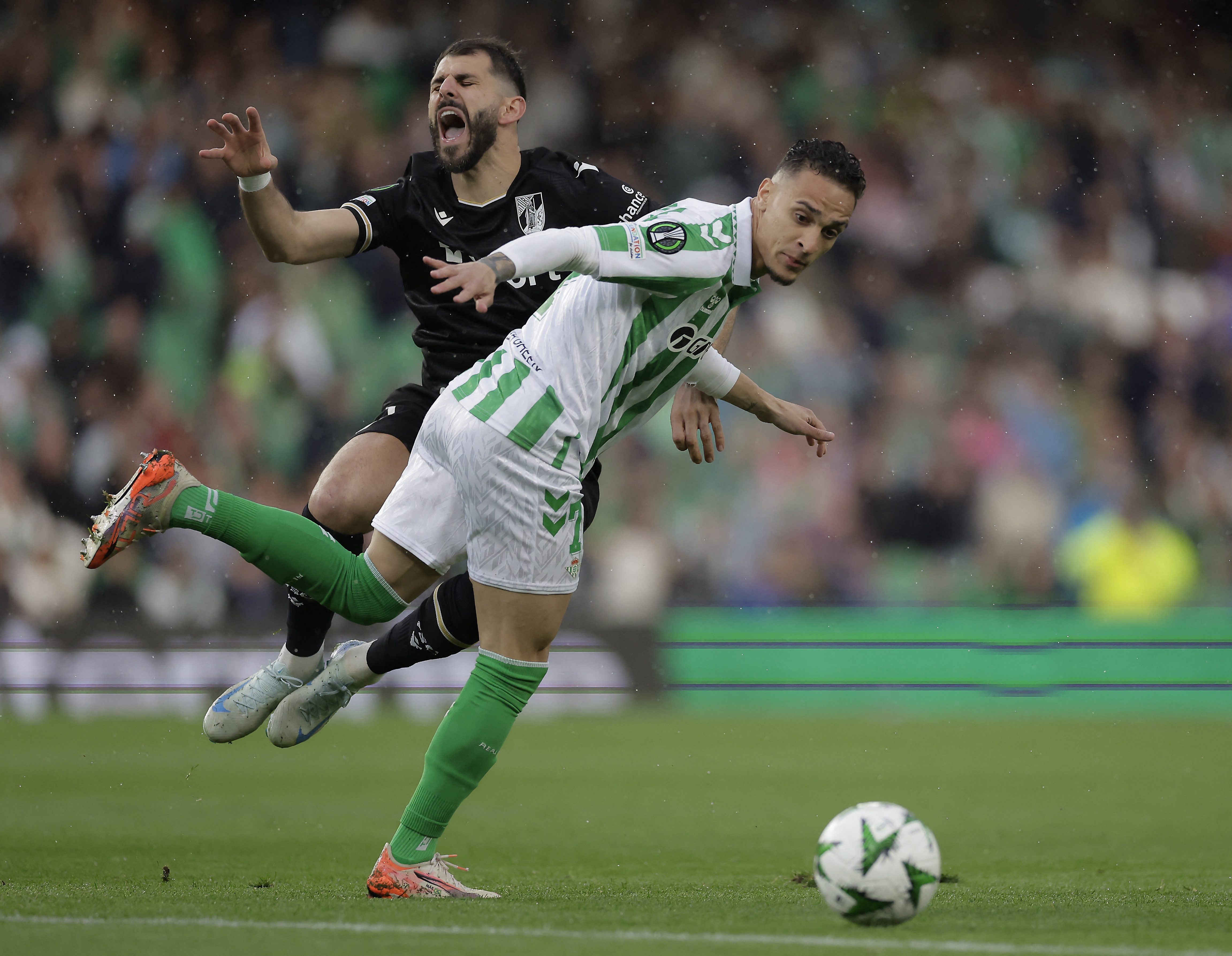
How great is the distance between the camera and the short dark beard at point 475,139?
4.93 m

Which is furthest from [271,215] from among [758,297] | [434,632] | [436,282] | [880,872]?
[758,297]

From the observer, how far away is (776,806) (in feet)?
22.0

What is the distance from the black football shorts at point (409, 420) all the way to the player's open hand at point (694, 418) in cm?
30

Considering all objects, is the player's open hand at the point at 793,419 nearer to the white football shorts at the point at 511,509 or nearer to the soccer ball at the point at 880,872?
the white football shorts at the point at 511,509

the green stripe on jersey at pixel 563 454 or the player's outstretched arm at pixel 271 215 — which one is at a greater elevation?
the player's outstretched arm at pixel 271 215

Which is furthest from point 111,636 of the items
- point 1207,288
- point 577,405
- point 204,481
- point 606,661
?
point 1207,288

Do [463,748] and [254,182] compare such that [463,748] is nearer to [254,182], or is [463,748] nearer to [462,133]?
[254,182]

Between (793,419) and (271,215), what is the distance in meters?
1.69

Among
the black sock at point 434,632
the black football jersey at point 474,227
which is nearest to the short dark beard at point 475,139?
the black football jersey at point 474,227

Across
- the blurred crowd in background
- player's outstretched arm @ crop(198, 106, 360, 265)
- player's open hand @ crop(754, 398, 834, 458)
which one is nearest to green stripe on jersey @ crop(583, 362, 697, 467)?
player's open hand @ crop(754, 398, 834, 458)

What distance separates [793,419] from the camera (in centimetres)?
468

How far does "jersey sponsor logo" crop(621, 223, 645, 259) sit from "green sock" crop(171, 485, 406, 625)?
1216 millimetres

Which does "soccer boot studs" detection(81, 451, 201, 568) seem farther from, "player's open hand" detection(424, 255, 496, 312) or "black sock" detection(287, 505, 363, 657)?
"player's open hand" detection(424, 255, 496, 312)

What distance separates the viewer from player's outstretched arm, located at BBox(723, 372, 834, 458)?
15.2ft
